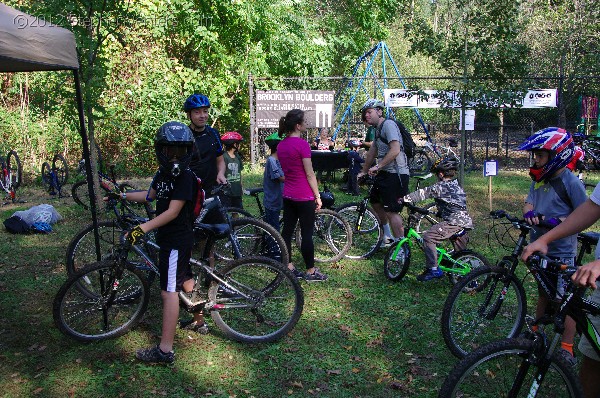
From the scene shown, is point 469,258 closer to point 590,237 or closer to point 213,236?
point 590,237

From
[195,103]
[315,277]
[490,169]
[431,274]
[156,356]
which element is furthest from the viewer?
[490,169]

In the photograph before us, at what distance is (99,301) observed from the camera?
172 inches

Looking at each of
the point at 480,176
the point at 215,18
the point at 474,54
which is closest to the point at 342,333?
the point at 474,54

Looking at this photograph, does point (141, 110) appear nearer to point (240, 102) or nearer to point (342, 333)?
point (240, 102)

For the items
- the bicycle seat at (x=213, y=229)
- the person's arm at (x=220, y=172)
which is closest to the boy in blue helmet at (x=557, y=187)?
the bicycle seat at (x=213, y=229)

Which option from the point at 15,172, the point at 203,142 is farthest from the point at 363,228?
the point at 15,172

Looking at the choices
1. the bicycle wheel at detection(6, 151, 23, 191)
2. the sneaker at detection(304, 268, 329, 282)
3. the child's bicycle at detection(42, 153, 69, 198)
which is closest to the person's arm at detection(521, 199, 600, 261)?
the sneaker at detection(304, 268, 329, 282)

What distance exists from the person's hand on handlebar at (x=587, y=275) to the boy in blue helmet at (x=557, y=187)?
48.2 inches

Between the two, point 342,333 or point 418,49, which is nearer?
point 342,333

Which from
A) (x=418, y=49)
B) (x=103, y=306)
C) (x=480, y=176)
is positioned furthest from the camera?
(x=480, y=176)

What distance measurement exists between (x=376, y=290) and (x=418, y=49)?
5061 mm

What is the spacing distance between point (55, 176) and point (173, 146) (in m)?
8.27

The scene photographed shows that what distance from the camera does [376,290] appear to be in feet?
19.3

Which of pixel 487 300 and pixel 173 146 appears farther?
pixel 487 300
